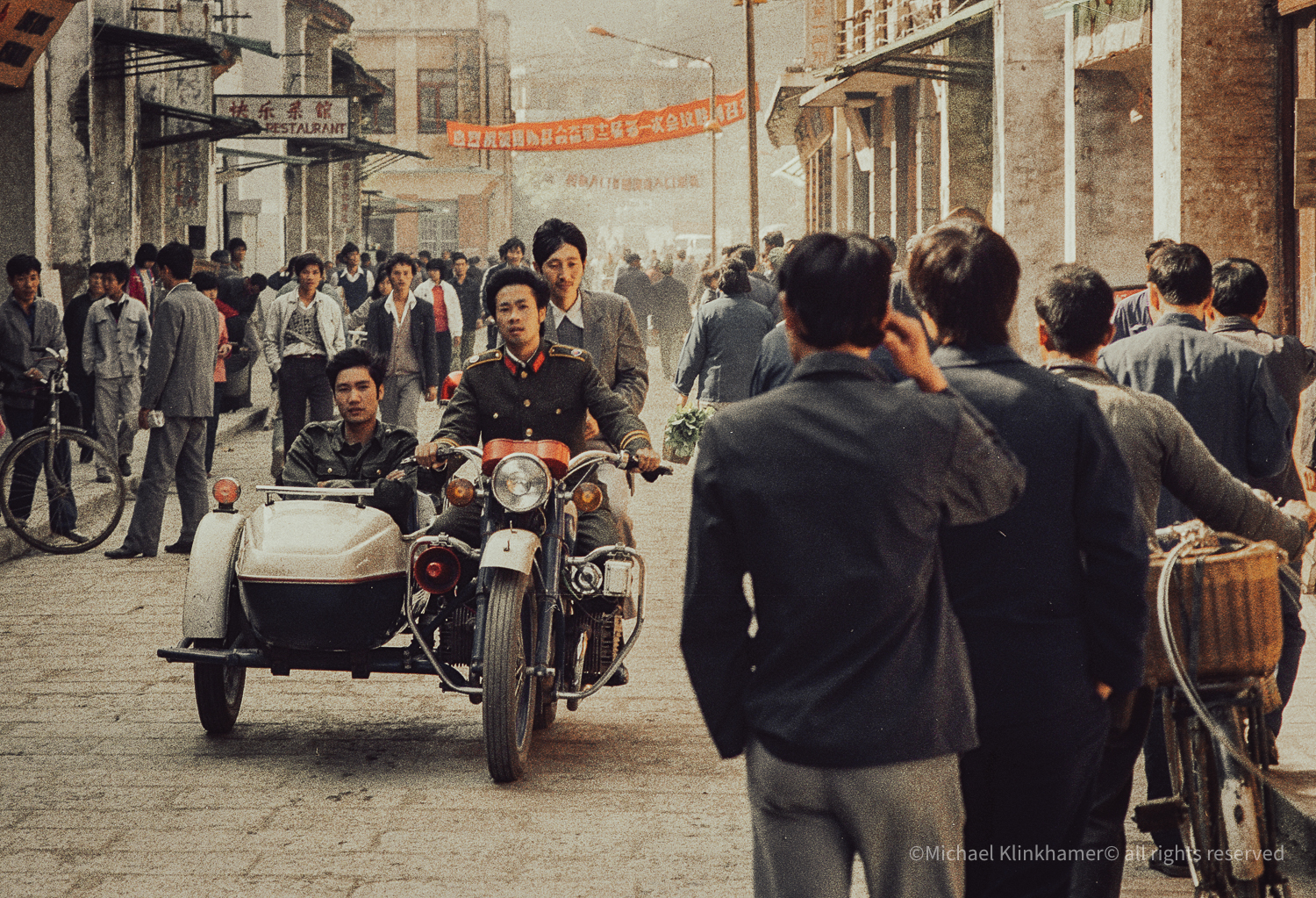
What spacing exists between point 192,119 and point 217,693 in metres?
17.5

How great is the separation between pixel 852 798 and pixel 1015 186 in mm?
14109

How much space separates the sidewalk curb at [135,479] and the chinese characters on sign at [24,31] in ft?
12.9

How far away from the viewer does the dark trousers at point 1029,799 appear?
302cm

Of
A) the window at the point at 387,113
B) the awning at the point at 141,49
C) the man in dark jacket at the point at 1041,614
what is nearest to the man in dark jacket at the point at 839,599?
the man in dark jacket at the point at 1041,614

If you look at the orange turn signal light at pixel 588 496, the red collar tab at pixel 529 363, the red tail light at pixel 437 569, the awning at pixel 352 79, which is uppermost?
the awning at pixel 352 79

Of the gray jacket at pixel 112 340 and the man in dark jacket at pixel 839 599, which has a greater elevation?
the gray jacket at pixel 112 340

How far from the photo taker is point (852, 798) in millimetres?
2662

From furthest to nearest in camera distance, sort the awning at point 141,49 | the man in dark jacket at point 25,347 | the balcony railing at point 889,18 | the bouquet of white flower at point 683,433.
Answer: the balcony railing at point 889,18 → the awning at point 141,49 → the man in dark jacket at point 25,347 → the bouquet of white flower at point 683,433

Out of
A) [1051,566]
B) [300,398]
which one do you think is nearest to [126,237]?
[300,398]

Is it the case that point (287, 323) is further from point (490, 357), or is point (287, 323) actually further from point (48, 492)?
point (490, 357)

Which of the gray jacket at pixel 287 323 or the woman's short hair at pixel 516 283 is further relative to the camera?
the gray jacket at pixel 287 323

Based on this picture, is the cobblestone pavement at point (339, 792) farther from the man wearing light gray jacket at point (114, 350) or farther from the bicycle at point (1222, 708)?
the man wearing light gray jacket at point (114, 350)

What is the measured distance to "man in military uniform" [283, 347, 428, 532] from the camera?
20.5 ft

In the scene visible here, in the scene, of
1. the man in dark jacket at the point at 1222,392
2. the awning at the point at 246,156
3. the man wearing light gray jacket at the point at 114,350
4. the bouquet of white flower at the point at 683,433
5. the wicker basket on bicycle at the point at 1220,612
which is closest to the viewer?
the wicker basket on bicycle at the point at 1220,612
